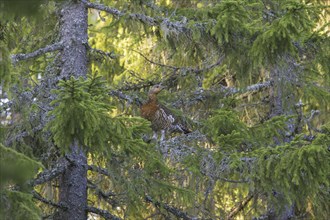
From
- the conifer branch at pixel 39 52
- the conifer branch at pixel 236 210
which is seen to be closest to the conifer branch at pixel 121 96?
the conifer branch at pixel 39 52

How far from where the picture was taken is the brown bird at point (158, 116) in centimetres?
996

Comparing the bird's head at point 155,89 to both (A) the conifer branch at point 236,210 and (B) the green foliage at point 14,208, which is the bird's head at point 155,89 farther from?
(B) the green foliage at point 14,208

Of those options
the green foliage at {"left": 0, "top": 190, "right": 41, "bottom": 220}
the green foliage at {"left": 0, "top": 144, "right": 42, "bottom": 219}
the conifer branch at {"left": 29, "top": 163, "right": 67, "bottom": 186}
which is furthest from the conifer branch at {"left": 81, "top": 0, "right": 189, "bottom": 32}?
the green foliage at {"left": 0, "top": 190, "right": 41, "bottom": 220}

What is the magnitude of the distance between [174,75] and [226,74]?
8.57 ft

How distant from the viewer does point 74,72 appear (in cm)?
936

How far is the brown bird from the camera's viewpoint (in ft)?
32.7

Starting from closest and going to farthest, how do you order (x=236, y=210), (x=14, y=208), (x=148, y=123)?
(x=14, y=208)
(x=148, y=123)
(x=236, y=210)

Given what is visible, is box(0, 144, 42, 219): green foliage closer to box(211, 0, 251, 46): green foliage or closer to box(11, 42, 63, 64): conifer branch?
box(11, 42, 63, 64): conifer branch

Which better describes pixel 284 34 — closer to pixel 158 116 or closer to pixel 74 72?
pixel 158 116

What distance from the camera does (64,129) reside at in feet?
21.7

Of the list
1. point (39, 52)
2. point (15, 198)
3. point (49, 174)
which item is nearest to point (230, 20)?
point (39, 52)

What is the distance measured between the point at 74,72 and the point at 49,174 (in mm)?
1345

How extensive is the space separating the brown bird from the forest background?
0.13 m

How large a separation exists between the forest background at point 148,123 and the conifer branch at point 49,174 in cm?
1
